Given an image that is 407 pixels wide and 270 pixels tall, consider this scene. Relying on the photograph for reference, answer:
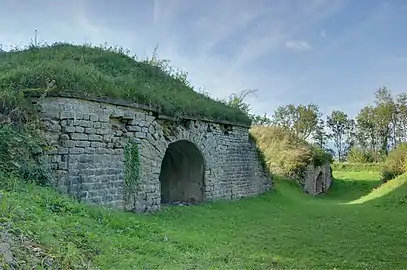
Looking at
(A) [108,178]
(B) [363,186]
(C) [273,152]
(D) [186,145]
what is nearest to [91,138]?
(A) [108,178]

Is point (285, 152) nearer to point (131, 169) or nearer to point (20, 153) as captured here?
point (131, 169)

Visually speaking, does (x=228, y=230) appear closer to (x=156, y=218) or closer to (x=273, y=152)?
(x=156, y=218)

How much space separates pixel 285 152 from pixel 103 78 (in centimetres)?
1474

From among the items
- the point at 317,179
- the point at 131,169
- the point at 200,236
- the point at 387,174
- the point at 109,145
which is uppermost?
the point at 109,145

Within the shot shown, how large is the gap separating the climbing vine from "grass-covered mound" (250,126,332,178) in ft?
40.4

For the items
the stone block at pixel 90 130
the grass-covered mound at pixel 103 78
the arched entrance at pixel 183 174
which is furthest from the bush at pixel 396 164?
the stone block at pixel 90 130

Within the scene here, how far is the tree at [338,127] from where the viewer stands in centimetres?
4284

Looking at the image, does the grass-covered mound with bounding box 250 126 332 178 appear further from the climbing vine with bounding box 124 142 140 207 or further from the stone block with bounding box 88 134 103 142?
the stone block with bounding box 88 134 103 142

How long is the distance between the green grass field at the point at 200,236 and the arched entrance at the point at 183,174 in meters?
1.41

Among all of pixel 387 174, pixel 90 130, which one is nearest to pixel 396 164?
pixel 387 174

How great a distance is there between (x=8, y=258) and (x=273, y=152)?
1976 centimetres

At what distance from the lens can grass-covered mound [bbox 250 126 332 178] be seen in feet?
A: 70.8

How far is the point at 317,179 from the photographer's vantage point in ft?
77.8

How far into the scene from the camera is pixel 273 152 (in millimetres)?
22203
